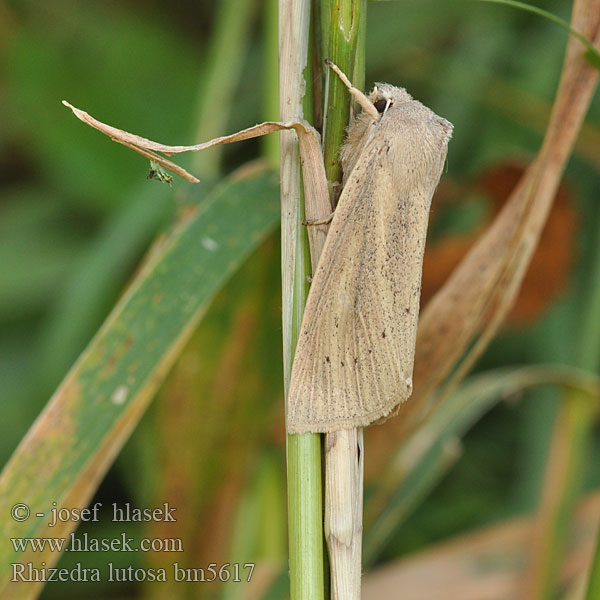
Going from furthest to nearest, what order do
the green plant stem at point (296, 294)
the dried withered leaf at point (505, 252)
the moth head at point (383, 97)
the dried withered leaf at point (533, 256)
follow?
the dried withered leaf at point (533, 256)
the dried withered leaf at point (505, 252)
the moth head at point (383, 97)
the green plant stem at point (296, 294)

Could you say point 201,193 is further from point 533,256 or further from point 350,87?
point 533,256

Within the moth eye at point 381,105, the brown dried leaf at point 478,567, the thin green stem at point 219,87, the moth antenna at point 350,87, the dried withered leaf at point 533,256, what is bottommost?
the brown dried leaf at point 478,567

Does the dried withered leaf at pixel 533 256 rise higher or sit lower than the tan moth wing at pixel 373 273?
higher

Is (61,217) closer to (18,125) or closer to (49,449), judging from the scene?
(18,125)

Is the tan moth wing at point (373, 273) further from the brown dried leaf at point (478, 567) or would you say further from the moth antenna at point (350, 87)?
the brown dried leaf at point (478, 567)

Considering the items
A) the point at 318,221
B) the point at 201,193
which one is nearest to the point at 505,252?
the point at 318,221

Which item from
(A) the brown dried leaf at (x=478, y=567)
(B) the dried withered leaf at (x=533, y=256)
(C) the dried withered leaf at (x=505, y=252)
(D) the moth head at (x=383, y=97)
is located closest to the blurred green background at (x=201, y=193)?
(B) the dried withered leaf at (x=533, y=256)
